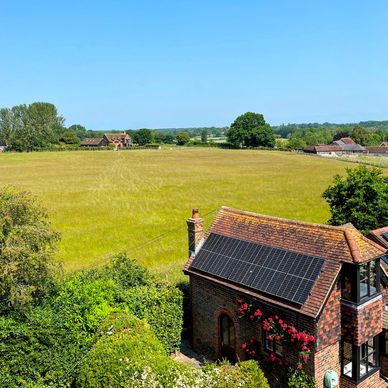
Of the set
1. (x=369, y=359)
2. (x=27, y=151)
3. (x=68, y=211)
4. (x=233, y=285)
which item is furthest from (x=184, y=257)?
(x=27, y=151)

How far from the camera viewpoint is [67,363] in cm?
1322

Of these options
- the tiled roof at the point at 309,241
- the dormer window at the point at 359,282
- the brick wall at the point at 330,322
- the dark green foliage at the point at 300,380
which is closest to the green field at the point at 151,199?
the tiled roof at the point at 309,241

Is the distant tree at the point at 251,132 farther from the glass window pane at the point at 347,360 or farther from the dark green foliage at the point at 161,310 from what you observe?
the glass window pane at the point at 347,360

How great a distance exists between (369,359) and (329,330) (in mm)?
2668

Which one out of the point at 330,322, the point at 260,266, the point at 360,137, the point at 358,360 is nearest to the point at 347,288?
the point at 330,322

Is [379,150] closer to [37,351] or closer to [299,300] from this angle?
[299,300]

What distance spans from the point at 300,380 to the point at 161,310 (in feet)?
20.0

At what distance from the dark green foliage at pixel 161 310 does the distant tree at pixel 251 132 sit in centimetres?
14124

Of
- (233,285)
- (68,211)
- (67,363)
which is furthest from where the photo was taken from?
(68,211)

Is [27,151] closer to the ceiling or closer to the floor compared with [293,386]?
closer to the ceiling

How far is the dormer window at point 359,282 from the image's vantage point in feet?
40.2

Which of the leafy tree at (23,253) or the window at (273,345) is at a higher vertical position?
the leafy tree at (23,253)

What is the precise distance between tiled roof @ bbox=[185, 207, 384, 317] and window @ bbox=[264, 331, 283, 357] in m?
1.49

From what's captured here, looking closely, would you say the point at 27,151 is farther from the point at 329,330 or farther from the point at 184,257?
the point at 329,330
